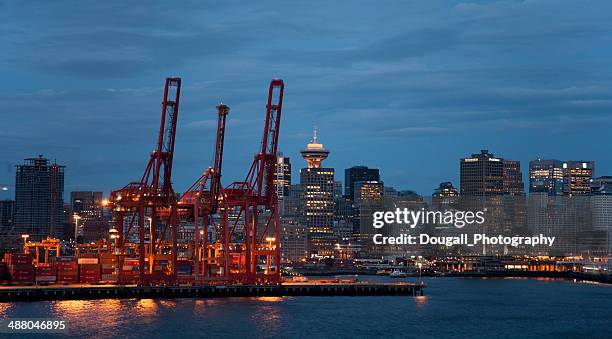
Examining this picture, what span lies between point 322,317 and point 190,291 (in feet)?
79.9

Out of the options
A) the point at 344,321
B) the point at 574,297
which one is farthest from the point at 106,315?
the point at 574,297

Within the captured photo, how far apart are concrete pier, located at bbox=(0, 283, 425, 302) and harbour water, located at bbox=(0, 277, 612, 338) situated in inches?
81.2

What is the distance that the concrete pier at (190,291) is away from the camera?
4656 inches

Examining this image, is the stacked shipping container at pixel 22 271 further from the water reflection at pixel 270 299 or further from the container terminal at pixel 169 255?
the water reflection at pixel 270 299

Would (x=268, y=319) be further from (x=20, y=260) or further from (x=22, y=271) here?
(x=20, y=260)

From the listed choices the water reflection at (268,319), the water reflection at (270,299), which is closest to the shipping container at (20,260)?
the water reflection at (270,299)

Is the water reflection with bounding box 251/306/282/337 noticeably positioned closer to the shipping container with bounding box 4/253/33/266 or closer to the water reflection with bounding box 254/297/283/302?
the water reflection with bounding box 254/297/283/302

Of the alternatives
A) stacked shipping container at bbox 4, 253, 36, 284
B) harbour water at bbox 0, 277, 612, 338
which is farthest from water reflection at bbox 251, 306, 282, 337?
stacked shipping container at bbox 4, 253, 36, 284

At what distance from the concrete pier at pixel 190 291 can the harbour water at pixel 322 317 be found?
6.76ft

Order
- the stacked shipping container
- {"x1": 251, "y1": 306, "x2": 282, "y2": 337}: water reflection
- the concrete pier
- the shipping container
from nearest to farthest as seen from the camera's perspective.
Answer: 1. {"x1": 251, "y1": 306, "x2": 282, "y2": 337}: water reflection
2. the concrete pier
3. the stacked shipping container
4. the shipping container

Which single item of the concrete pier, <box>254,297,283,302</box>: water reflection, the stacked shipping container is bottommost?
<box>254,297,283,302</box>: water reflection

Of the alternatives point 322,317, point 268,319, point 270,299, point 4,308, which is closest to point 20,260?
point 4,308

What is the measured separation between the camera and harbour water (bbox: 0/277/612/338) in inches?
3649

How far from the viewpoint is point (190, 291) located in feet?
409
